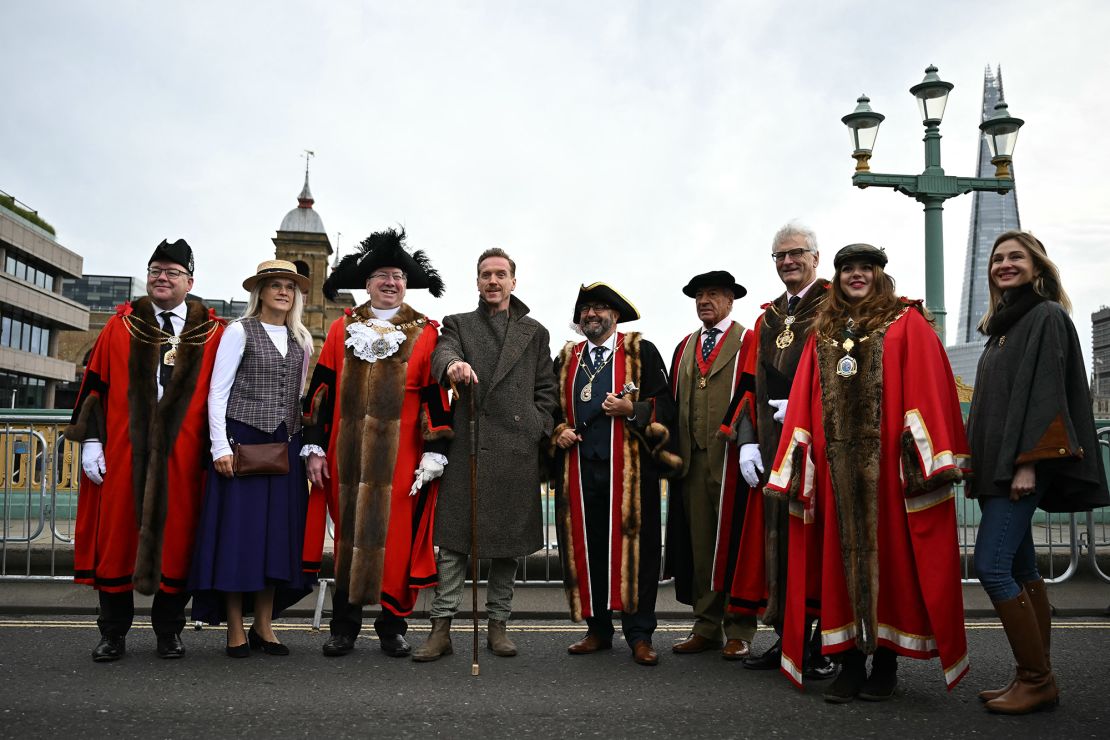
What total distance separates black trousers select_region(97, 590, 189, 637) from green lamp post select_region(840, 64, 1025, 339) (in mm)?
8637

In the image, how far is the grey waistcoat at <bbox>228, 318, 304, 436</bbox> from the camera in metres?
4.92

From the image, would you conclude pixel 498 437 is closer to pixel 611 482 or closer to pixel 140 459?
pixel 611 482

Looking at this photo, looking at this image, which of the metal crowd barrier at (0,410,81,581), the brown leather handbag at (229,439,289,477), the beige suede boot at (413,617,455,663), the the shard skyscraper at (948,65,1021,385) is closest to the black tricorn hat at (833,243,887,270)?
the beige suede boot at (413,617,455,663)

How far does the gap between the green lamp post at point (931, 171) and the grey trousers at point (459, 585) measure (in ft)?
23.5

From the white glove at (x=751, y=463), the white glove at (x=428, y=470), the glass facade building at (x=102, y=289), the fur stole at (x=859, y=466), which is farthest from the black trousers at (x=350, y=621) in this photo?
the glass facade building at (x=102, y=289)

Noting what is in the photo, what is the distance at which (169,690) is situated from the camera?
4141mm

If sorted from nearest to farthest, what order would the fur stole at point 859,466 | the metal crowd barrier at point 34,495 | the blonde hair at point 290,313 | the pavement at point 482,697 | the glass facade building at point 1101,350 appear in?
the pavement at point 482,697 < the fur stole at point 859,466 < the blonde hair at point 290,313 < the metal crowd barrier at point 34,495 < the glass facade building at point 1101,350

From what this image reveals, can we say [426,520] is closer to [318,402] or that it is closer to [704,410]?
[318,402]

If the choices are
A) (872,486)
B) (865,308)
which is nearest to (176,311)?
(865,308)

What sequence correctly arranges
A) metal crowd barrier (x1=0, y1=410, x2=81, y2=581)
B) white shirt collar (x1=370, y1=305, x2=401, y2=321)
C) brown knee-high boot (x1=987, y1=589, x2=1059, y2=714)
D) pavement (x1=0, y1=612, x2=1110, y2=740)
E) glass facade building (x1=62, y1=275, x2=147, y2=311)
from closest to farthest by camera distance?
pavement (x1=0, y1=612, x2=1110, y2=740)
brown knee-high boot (x1=987, y1=589, x2=1059, y2=714)
white shirt collar (x1=370, y1=305, x2=401, y2=321)
metal crowd barrier (x1=0, y1=410, x2=81, y2=581)
glass facade building (x1=62, y1=275, x2=147, y2=311)

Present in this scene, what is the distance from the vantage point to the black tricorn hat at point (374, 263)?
5.20m

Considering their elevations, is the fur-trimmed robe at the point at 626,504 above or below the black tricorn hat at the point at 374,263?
below

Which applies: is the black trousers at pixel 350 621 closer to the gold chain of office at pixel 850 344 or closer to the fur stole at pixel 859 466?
the fur stole at pixel 859 466

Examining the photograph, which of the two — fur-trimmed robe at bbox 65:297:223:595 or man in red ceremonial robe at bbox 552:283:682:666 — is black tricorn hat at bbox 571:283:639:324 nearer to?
man in red ceremonial robe at bbox 552:283:682:666
